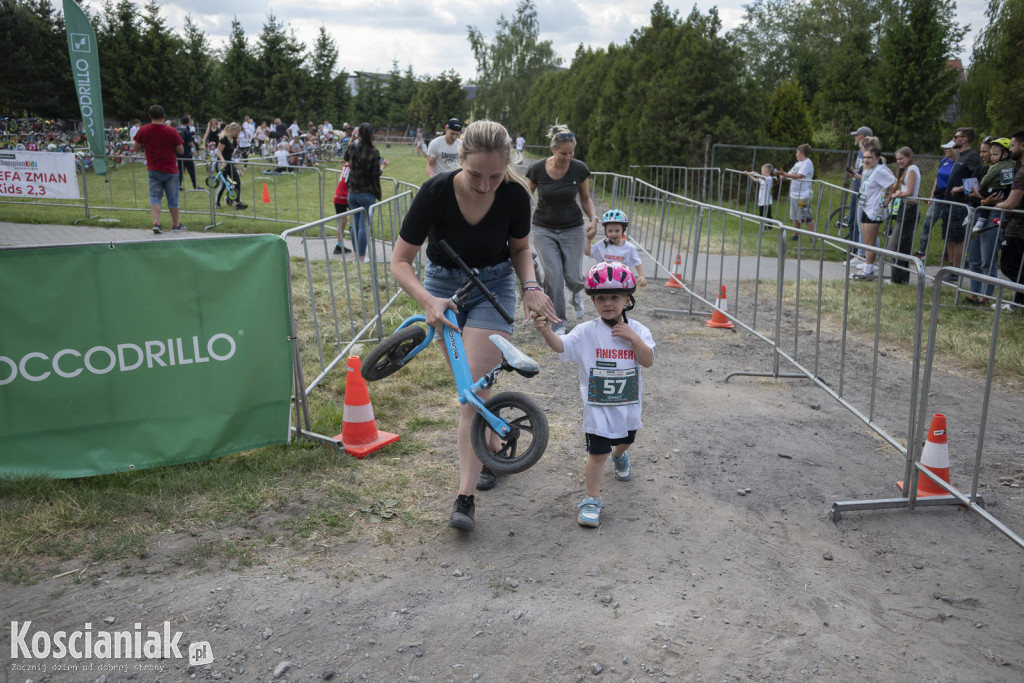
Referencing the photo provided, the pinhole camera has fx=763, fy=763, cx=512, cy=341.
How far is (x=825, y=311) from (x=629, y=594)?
22.1 ft

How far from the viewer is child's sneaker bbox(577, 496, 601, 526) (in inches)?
155

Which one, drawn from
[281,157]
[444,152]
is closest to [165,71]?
[281,157]

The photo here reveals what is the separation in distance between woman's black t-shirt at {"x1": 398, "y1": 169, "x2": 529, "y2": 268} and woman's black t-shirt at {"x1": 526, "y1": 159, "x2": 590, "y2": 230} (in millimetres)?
3118

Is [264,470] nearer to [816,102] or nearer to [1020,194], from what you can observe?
[1020,194]

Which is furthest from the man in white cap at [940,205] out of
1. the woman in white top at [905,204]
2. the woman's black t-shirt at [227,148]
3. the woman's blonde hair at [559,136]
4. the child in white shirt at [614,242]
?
the woman's black t-shirt at [227,148]

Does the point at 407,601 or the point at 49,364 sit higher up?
the point at 49,364

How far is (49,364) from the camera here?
13.2ft

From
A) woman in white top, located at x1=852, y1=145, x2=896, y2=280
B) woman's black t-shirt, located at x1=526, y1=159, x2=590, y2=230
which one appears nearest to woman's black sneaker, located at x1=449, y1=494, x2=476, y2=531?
woman's black t-shirt, located at x1=526, y1=159, x2=590, y2=230

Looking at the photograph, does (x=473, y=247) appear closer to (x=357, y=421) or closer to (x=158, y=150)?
(x=357, y=421)

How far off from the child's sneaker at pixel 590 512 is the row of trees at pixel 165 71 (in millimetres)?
43001

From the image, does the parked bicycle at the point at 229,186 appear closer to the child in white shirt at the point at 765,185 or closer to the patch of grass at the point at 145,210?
the patch of grass at the point at 145,210

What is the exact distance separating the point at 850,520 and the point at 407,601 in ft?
7.89

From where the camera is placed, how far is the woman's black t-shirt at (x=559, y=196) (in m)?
6.89

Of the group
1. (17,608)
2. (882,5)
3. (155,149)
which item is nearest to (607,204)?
(155,149)
